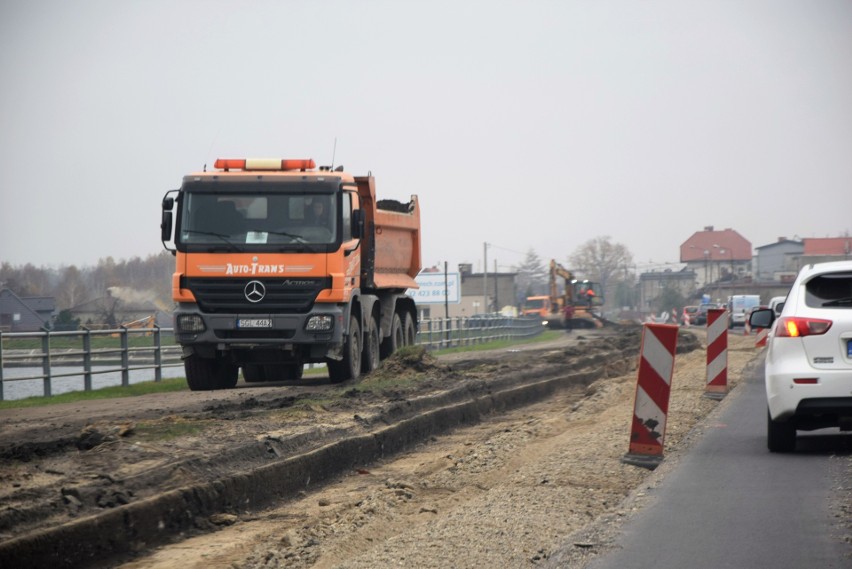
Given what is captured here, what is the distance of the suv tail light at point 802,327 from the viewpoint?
10.2 m

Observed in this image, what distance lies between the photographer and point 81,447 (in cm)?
996

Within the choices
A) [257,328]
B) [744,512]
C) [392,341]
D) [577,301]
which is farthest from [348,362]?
[577,301]

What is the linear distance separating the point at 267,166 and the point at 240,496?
1083 centimetres

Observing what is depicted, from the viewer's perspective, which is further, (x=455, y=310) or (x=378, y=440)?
(x=455, y=310)

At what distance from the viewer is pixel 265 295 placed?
60.8ft

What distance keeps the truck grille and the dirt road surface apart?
7.25ft

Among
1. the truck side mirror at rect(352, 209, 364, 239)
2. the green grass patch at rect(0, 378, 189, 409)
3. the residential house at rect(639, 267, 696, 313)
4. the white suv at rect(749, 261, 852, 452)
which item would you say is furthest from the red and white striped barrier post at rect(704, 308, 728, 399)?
the residential house at rect(639, 267, 696, 313)

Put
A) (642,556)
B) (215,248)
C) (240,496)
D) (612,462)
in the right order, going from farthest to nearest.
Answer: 1. (215,248)
2. (612,462)
3. (240,496)
4. (642,556)

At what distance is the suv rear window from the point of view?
1036cm

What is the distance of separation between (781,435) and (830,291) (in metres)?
1.36

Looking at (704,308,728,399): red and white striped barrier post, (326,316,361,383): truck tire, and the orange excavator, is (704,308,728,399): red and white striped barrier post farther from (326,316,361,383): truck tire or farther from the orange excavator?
the orange excavator

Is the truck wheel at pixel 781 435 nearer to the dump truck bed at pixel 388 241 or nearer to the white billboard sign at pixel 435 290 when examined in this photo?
the dump truck bed at pixel 388 241

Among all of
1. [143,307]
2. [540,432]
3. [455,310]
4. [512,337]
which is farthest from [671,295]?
[540,432]

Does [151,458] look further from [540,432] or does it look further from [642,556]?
[540,432]
